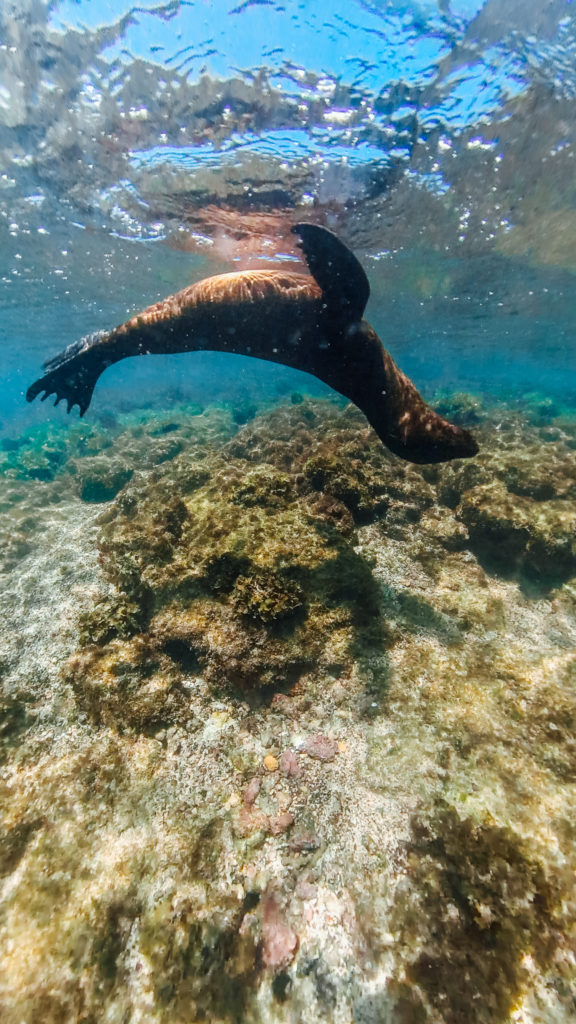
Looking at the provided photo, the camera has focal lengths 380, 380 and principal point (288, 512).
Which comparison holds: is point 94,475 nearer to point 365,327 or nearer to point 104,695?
point 104,695

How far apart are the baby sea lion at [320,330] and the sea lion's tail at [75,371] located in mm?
770

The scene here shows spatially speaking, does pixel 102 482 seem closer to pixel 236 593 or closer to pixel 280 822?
pixel 236 593

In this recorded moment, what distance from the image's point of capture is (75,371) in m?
5.37

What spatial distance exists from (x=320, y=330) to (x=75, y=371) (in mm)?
3569

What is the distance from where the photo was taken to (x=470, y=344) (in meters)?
44.0

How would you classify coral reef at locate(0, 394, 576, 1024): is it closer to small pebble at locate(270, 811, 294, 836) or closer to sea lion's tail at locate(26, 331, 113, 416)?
small pebble at locate(270, 811, 294, 836)

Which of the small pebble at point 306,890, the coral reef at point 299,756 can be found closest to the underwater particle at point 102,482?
the coral reef at point 299,756

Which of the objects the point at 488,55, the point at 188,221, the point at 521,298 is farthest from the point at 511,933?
the point at 521,298

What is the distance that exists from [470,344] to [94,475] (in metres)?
46.5

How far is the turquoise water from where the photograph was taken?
2.53 metres

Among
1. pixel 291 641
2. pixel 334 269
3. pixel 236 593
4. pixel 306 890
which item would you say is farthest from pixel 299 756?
pixel 334 269

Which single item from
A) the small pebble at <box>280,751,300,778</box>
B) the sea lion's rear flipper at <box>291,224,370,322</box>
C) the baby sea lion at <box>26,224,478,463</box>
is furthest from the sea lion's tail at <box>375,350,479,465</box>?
the small pebble at <box>280,751,300,778</box>

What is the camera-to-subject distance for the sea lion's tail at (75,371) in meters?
5.20

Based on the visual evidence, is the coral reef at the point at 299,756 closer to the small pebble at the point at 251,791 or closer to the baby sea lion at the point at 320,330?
the small pebble at the point at 251,791
